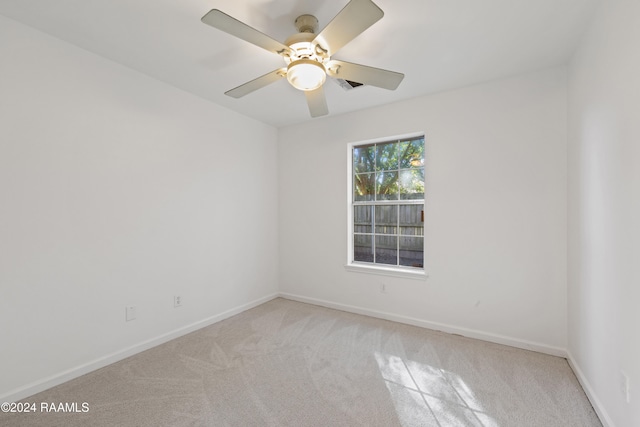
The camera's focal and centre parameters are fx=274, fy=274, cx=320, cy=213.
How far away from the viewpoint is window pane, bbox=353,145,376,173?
139 inches

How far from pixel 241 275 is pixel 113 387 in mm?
1703

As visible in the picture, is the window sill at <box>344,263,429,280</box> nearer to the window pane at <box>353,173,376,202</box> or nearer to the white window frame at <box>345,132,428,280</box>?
the white window frame at <box>345,132,428,280</box>

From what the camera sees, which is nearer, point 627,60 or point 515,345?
point 627,60

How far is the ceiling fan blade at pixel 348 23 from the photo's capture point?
1.31 metres

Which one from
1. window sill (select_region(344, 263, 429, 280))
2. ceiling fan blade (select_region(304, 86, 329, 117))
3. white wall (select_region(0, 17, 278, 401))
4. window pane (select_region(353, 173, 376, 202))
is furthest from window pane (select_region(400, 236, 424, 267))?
white wall (select_region(0, 17, 278, 401))

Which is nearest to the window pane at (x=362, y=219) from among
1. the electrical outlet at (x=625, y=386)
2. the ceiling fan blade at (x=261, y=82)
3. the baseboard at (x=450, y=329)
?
the baseboard at (x=450, y=329)

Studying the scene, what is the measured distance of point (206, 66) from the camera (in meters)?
2.40

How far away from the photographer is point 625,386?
140 centimetres

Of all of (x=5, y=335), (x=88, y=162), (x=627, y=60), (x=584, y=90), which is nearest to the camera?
(x=627, y=60)

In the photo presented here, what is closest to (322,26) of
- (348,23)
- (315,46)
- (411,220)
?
(315,46)

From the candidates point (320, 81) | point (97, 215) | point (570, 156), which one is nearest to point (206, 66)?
point (320, 81)

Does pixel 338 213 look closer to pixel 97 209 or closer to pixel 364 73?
pixel 364 73

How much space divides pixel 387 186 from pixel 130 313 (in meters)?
2.98

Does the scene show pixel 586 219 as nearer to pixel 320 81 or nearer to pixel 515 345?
pixel 515 345
